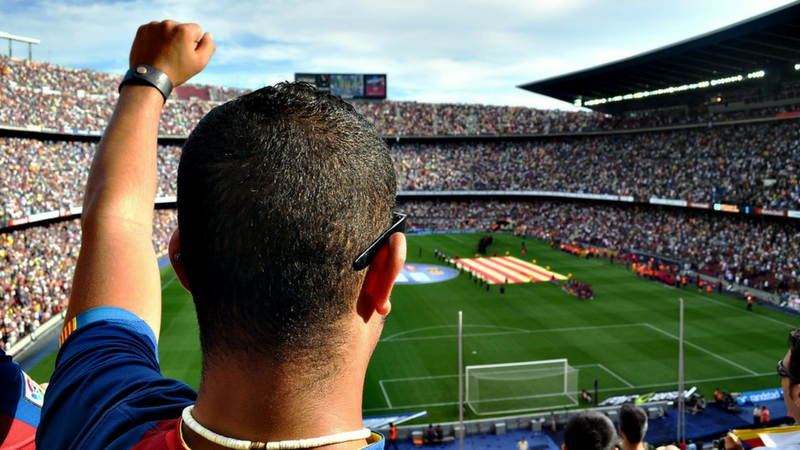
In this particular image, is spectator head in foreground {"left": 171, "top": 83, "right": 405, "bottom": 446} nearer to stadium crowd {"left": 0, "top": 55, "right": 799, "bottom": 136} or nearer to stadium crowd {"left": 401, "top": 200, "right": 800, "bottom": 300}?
stadium crowd {"left": 0, "top": 55, "right": 799, "bottom": 136}

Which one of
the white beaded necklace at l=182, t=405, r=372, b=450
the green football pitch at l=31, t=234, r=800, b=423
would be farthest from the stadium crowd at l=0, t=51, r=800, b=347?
the white beaded necklace at l=182, t=405, r=372, b=450

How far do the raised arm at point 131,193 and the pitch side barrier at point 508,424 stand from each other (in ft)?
56.0

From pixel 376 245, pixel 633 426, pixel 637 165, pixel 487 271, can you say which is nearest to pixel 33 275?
pixel 487 271

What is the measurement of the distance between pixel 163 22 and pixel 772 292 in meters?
39.2

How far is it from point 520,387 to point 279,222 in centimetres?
2103

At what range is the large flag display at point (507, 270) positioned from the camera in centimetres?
3866

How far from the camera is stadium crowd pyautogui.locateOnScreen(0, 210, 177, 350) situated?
2462 cm

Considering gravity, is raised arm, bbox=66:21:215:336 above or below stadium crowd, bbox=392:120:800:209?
below

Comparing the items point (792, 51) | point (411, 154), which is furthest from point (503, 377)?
point (411, 154)

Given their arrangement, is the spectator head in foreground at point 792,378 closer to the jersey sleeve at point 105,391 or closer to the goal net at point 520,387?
the jersey sleeve at point 105,391

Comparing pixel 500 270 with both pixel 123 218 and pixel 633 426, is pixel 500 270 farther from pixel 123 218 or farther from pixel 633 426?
pixel 123 218

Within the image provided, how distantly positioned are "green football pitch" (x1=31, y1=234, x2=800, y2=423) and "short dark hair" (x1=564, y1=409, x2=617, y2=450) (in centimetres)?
1447

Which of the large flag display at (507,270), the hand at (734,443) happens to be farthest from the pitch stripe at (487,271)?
the hand at (734,443)

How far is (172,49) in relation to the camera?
1.86 m
